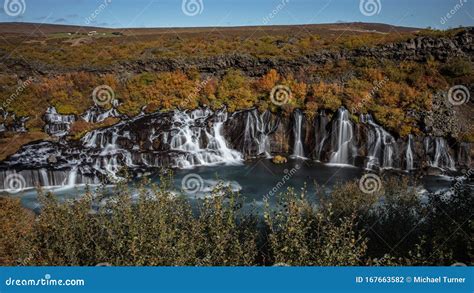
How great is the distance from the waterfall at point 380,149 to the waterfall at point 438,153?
1500 mm

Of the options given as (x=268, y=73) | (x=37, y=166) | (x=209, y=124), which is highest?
(x=268, y=73)

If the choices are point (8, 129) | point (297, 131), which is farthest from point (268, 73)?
point (8, 129)

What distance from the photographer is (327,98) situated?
2170cm

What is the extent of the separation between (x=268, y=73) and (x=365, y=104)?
27.2 ft

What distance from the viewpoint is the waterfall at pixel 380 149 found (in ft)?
62.8

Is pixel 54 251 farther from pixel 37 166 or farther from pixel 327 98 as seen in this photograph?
pixel 327 98
